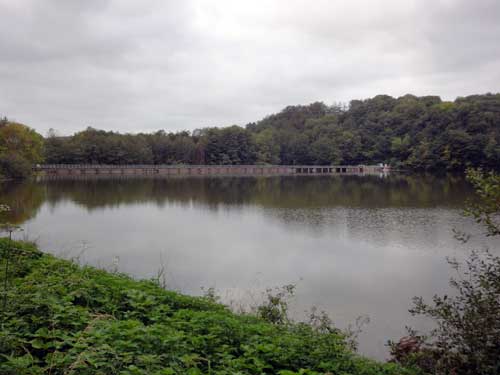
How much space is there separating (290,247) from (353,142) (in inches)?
2862

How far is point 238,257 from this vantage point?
1331 centimetres

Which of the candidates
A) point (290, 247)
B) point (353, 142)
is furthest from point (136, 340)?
point (353, 142)

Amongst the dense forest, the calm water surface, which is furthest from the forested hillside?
the calm water surface

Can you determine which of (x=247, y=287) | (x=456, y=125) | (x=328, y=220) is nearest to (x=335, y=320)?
(x=247, y=287)

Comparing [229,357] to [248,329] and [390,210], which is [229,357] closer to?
[248,329]

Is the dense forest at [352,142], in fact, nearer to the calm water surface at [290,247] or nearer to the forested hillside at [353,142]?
the forested hillside at [353,142]

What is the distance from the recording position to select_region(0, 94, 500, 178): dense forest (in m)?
64.8

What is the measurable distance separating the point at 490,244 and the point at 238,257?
8901 millimetres

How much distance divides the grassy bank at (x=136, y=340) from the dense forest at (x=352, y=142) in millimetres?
57501

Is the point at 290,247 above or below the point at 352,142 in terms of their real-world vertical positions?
below

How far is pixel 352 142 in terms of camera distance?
8356cm

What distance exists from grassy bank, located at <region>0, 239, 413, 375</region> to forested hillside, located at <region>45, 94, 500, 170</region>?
65.3 m

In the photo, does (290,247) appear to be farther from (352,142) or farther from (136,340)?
(352,142)

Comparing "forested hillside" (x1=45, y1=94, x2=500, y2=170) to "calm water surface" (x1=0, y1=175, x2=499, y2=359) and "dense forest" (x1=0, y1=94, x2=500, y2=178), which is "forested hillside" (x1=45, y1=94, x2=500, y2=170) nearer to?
"dense forest" (x1=0, y1=94, x2=500, y2=178)
